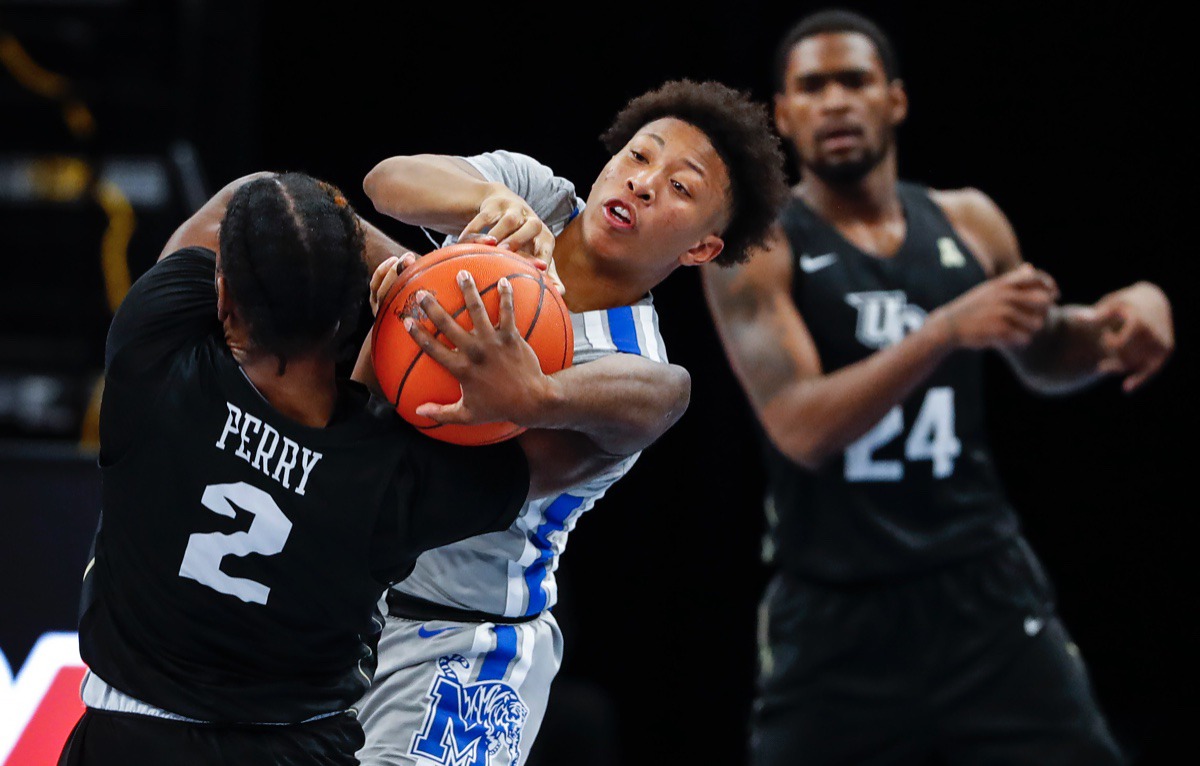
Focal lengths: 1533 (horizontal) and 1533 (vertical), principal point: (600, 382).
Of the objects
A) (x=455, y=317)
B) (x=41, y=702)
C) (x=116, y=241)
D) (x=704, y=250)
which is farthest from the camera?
(x=116, y=241)

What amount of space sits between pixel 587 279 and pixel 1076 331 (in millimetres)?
1939

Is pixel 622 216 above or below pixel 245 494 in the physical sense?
above

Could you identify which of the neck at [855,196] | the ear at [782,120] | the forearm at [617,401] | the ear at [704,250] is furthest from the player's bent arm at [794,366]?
the forearm at [617,401]

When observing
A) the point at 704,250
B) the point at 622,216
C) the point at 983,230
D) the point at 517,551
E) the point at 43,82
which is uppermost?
the point at 622,216

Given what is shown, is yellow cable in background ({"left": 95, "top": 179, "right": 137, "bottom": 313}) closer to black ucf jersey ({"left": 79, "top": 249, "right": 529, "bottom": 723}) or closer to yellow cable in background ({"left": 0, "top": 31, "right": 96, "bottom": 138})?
yellow cable in background ({"left": 0, "top": 31, "right": 96, "bottom": 138})

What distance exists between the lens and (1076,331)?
453cm

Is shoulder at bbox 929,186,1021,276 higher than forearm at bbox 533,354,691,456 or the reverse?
the reverse

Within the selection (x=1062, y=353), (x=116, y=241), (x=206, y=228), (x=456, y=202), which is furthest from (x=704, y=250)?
(x=116, y=241)

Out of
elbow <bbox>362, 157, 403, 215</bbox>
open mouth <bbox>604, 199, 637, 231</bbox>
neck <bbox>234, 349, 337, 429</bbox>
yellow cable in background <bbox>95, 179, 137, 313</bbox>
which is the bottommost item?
yellow cable in background <bbox>95, 179, 137, 313</bbox>

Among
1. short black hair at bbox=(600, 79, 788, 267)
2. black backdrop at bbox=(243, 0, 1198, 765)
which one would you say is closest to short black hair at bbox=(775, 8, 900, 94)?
black backdrop at bbox=(243, 0, 1198, 765)

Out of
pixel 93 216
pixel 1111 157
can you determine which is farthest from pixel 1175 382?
pixel 93 216

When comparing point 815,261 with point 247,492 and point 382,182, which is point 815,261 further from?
point 247,492

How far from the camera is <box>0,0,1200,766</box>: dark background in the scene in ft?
19.6

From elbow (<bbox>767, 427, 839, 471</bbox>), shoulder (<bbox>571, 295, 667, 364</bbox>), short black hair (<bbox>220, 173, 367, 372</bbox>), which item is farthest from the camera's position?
elbow (<bbox>767, 427, 839, 471</bbox>)
